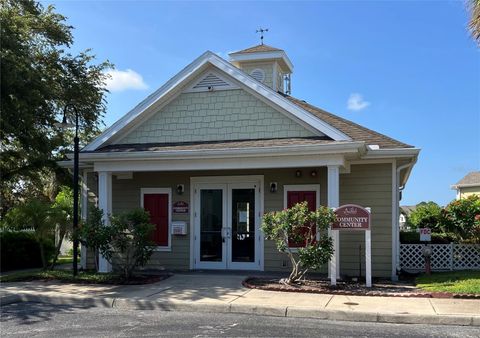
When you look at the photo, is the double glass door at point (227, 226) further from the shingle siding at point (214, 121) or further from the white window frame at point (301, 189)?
the shingle siding at point (214, 121)

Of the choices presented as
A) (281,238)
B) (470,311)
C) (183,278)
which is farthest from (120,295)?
(470,311)

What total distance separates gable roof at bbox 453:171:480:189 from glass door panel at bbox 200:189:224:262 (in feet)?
121

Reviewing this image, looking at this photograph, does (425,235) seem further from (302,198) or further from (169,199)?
(169,199)

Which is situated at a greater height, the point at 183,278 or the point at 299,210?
the point at 299,210

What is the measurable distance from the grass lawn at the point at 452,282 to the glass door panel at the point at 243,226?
4.32 m

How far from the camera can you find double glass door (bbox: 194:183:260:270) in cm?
1366

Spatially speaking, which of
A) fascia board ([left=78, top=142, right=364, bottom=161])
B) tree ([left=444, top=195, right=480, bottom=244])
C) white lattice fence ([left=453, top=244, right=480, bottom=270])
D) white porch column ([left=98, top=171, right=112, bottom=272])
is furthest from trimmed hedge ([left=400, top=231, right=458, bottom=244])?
white porch column ([left=98, top=171, right=112, bottom=272])

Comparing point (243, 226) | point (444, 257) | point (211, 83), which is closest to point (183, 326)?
point (243, 226)

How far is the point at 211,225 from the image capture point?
14.0 m

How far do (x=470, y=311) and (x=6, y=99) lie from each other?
45.7ft

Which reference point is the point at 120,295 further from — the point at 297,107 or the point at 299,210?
the point at 297,107

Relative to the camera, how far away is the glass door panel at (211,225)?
13891 mm

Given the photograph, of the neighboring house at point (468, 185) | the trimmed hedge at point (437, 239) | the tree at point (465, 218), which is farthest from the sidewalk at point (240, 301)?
the neighboring house at point (468, 185)

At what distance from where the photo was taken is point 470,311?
8164 mm
